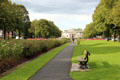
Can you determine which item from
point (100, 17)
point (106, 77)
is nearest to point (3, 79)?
point (106, 77)

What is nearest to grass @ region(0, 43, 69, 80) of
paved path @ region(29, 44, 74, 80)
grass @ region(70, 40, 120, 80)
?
paved path @ region(29, 44, 74, 80)

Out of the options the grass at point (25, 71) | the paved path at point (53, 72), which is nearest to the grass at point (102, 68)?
the paved path at point (53, 72)

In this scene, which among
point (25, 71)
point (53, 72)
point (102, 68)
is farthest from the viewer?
point (102, 68)

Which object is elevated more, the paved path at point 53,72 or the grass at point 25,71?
the paved path at point 53,72

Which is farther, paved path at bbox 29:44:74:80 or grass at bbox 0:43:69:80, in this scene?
grass at bbox 0:43:69:80

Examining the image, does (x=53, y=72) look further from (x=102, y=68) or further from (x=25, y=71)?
(x=102, y=68)

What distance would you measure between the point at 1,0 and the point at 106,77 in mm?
24553

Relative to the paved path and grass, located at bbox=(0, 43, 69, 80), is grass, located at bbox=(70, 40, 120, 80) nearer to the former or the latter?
the paved path

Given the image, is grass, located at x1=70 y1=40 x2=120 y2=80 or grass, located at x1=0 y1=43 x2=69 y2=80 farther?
grass, located at x1=0 y1=43 x2=69 y2=80

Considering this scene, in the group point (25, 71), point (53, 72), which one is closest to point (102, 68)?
point (53, 72)

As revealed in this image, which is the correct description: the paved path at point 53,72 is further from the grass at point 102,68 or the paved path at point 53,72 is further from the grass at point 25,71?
the grass at point 102,68

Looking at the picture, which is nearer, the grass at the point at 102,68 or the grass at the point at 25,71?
the grass at the point at 102,68

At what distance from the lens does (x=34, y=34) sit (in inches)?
3009

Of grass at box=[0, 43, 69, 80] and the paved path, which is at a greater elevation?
the paved path
